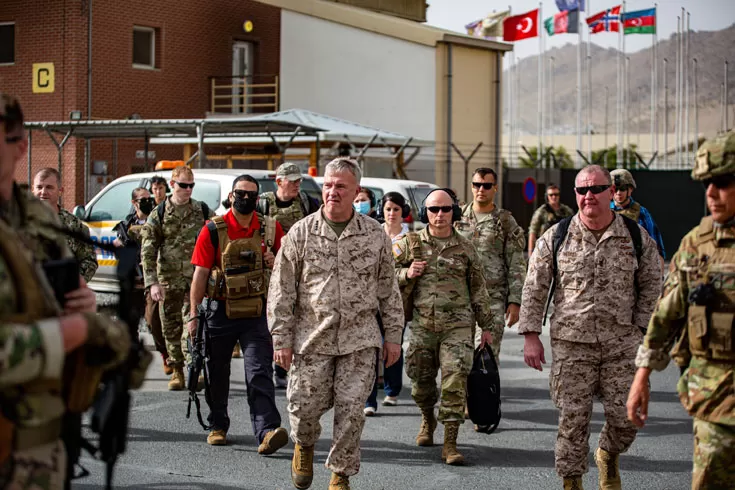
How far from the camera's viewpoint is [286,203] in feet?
34.7

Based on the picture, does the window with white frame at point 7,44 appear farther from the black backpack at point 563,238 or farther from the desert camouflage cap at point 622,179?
the black backpack at point 563,238

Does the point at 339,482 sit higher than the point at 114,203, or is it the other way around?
the point at 114,203

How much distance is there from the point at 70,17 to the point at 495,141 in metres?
19.2

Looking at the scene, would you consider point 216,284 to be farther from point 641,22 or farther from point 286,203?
point 641,22

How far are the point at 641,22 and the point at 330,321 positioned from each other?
138 feet

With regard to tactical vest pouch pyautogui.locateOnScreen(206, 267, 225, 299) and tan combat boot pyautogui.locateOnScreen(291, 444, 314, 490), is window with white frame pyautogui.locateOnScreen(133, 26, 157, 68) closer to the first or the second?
tactical vest pouch pyautogui.locateOnScreen(206, 267, 225, 299)

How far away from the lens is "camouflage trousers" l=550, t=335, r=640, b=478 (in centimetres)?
629

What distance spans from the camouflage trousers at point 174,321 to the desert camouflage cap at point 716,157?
6563mm

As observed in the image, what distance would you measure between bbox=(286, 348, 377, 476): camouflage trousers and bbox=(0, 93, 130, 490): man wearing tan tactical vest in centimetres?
286

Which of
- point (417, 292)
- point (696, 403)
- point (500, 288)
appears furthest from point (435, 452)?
point (696, 403)

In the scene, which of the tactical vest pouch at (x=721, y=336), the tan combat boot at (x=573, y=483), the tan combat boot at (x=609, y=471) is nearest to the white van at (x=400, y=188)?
the tan combat boot at (x=609, y=471)

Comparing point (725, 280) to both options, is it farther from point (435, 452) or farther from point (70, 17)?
point (70, 17)

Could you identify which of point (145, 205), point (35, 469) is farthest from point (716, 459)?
point (145, 205)

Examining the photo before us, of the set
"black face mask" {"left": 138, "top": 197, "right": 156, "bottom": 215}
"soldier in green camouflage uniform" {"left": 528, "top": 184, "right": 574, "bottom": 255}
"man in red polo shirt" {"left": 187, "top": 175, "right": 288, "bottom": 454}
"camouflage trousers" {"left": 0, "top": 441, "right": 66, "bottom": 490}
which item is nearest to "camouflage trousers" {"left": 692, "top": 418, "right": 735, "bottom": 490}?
"camouflage trousers" {"left": 0, "top": 441, "right": 66, "bottom": 490}
